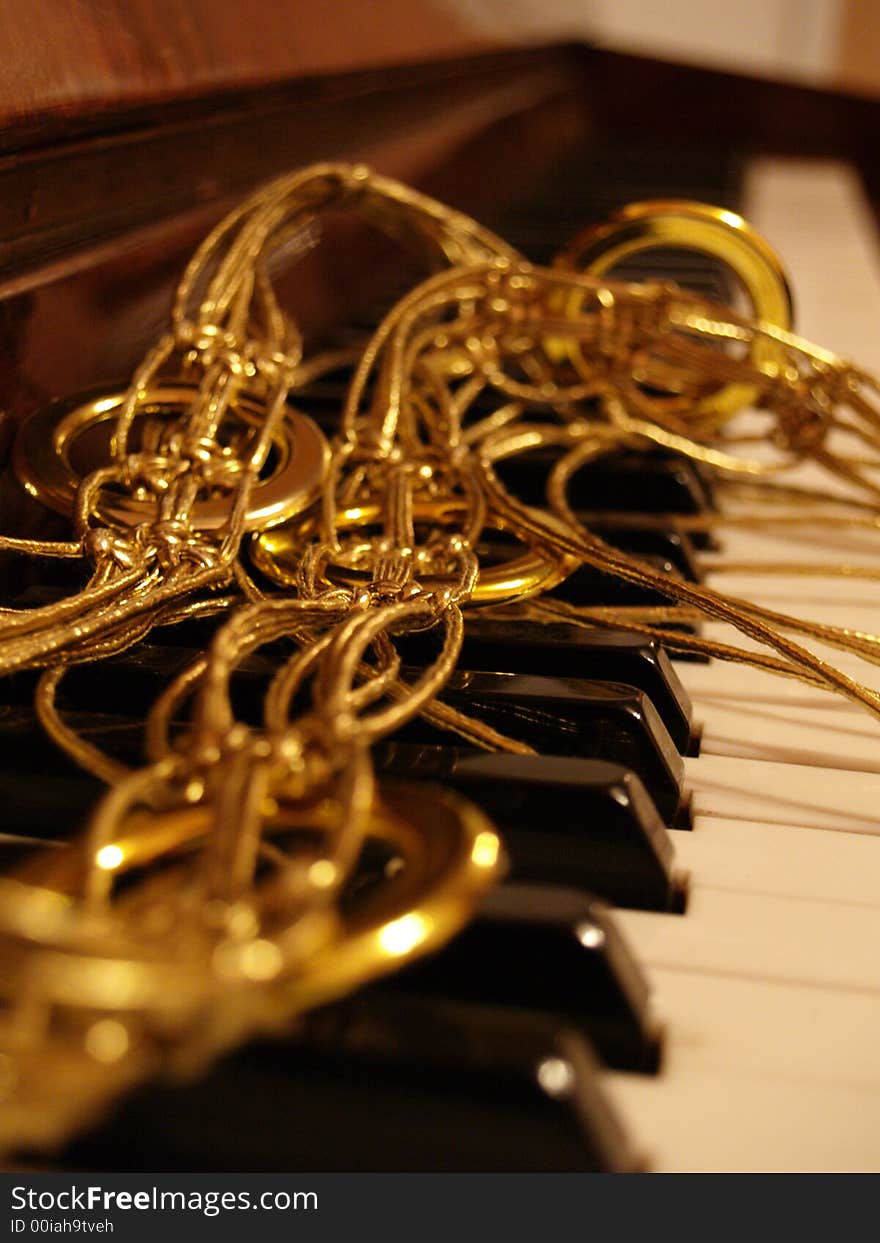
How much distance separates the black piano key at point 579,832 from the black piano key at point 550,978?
70mm

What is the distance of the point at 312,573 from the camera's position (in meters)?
0.62

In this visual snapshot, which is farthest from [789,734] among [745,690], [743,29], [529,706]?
[743,29]

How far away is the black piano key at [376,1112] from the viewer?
40 centimetres

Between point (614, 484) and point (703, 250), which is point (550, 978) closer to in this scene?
point (614, 484)

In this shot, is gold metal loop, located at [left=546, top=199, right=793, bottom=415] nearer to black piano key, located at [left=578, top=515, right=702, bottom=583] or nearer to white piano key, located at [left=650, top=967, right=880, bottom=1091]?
black piano key, located at [left=578, top=515, right=702, bottom=583]

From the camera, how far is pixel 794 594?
872 millimetres

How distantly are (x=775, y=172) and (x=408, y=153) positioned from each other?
133 centimetres

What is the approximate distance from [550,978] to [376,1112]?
86mm

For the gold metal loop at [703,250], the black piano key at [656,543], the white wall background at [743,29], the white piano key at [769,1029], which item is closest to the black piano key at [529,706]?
the white piano key at [769,1029]

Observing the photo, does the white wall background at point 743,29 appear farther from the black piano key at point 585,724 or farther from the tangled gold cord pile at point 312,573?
the black piano key at point 585,724

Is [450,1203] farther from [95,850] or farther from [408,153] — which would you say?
[408,153]

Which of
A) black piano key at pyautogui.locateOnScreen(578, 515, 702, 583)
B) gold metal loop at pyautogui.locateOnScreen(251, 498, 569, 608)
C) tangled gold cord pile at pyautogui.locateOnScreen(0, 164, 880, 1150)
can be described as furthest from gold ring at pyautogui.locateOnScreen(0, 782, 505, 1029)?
black piano key at pyautogui.locateOnScreen(578, 515, 702, 583)

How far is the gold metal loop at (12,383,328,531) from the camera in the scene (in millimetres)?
644

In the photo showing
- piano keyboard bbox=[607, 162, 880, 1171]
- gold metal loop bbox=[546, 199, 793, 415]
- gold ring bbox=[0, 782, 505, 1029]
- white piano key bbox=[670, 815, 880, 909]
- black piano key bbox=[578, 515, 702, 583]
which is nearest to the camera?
gold ring bbox=[0, 782, 505, 1029]
